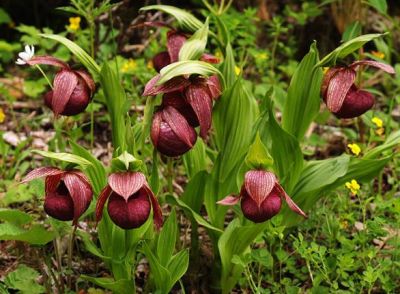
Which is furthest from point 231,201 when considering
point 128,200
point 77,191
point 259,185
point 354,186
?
point 354,186

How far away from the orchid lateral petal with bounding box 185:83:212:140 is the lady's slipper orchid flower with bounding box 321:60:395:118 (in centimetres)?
41

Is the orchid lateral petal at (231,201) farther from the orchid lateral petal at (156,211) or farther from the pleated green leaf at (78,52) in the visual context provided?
the pleated green leaf at (78,52)

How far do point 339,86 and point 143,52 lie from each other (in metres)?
2.39

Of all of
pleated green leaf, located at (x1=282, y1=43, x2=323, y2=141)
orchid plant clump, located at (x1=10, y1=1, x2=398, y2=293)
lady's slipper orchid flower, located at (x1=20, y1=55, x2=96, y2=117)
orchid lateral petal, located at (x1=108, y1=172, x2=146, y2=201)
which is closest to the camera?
orchid lateral petal, located at (x1=108, y1=172, x2=146, y2=201)

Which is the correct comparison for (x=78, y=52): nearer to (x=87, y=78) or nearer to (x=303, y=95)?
(x=87, y=78)

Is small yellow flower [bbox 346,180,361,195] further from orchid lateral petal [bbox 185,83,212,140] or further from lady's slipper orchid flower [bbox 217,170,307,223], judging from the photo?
orchid lateral petal [bbox 185,83,212,140]

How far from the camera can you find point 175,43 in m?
2.05

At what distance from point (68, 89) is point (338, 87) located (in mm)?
859

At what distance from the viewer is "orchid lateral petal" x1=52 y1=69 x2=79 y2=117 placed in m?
1.71

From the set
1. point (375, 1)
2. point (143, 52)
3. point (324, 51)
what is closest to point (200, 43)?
point (375, 1)

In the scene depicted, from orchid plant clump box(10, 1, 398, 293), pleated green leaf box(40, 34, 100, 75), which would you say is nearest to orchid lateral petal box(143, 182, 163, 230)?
orchid plant clump box(10, 1, 398, 293)

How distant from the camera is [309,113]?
2.02 metres

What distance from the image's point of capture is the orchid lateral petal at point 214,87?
1779mm

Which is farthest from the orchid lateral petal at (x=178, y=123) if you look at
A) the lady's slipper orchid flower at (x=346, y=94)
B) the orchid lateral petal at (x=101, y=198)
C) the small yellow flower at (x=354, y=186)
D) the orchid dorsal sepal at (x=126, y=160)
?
the small yellow flower at (x=354, y=186)
